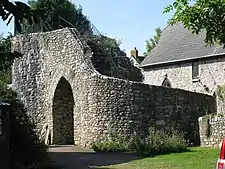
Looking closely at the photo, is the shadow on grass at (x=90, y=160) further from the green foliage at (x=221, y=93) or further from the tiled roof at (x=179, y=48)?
the tiled roof at (x=179, y=48)

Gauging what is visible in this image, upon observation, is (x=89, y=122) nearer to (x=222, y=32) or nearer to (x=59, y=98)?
(x=59, y=98)

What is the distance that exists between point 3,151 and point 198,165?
5867 mm

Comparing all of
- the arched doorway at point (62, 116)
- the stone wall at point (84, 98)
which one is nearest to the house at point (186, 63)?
the stone wall at point (84, 98)

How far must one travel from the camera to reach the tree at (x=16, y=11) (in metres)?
4.15

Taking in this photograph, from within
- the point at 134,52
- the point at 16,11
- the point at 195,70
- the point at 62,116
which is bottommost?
the point at 16,11

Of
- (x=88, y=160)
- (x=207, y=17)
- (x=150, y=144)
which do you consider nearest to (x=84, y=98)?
(x=150, y=144)

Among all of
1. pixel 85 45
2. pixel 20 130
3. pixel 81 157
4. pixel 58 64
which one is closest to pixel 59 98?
pixel 58 64

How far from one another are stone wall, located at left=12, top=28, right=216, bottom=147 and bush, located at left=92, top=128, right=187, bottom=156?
62 cm

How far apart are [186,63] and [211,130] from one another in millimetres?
14594

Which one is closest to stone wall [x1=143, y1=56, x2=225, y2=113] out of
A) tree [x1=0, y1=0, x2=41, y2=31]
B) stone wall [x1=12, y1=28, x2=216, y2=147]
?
stone wall [x1=12, y1=28, x2=216, y2=147]

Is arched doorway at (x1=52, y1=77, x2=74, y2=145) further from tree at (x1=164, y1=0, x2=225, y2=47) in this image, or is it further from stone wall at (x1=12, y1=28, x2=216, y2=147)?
tree at (x1=164, y1=0, x2=225, y2=47)

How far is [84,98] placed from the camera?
819 inches

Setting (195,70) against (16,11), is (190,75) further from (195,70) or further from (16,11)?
(16,11)

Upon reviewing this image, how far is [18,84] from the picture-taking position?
81.5ft
